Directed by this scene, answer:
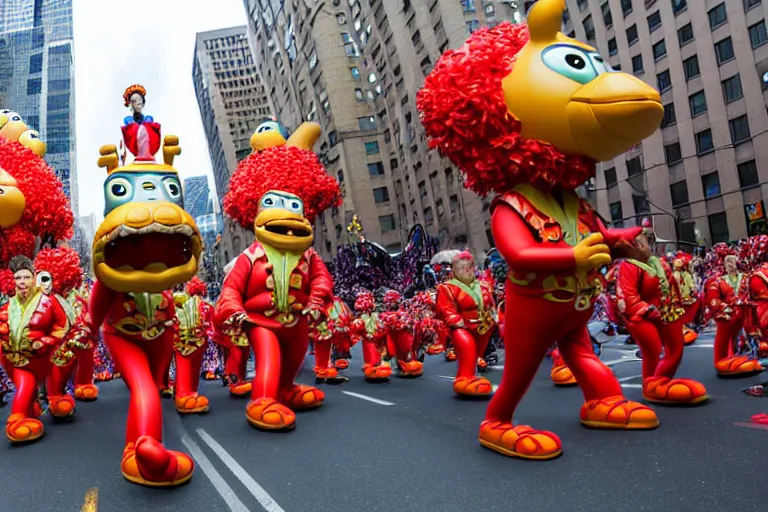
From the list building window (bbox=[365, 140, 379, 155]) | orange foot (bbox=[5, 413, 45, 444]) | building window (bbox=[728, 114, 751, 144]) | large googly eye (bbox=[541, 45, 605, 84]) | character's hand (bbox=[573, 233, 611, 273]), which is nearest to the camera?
character's hand (bbox=[573, 233, 611, 273])

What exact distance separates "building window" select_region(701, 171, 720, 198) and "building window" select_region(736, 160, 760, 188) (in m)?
0.88

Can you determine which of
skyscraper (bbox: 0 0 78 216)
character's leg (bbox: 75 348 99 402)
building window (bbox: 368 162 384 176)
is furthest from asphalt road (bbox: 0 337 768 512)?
skyscraper (bbox: 0 0 78 216)

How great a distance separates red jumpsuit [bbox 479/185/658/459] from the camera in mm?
3518

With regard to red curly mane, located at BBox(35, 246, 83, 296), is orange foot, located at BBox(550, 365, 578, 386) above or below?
below

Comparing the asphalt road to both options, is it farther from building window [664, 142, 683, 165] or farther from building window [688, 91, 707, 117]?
building window [664, 142, 683, 165]

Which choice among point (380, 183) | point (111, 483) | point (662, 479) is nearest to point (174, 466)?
point (111, 483)

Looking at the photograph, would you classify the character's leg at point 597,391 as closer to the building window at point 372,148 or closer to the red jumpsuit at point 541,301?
the red jumpsuit at point 541,301

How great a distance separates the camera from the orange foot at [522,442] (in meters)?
3.50

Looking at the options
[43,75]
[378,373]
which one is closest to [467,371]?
[378,373]

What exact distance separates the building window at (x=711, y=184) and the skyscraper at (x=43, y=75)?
5344 centimetres

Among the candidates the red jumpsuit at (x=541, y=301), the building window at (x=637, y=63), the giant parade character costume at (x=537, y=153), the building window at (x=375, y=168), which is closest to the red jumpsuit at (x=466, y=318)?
the red jumpsuit at (x=541, y=301)

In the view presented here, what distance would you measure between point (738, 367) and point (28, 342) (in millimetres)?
5916

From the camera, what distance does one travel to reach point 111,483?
379 centimetres

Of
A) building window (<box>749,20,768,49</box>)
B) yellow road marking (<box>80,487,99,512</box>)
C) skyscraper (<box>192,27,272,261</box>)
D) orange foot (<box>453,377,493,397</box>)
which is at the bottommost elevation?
yellow road marking (<box>80,487,99,512</box>)
